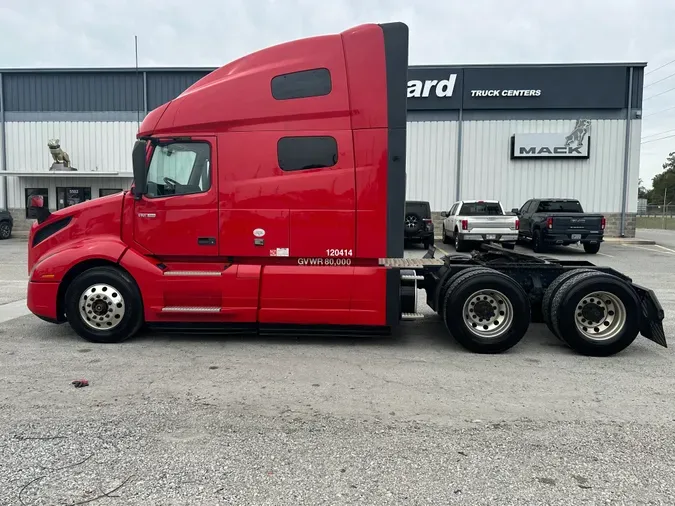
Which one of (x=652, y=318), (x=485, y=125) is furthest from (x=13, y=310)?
(x=485, y=125)

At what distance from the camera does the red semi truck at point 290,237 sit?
5582 mm

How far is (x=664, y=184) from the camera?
99562 millimetres

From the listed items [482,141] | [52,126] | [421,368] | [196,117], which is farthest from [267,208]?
[52,126]

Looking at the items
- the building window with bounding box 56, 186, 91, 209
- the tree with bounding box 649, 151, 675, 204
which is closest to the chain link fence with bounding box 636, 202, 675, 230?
the building window with bounding box 56, 186, 91, 209

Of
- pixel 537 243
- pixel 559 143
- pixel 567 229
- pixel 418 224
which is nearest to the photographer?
pixel 567 229

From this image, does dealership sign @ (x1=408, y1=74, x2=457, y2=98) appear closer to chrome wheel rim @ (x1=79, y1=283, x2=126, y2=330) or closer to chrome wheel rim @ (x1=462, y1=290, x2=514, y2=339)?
chrome wheel rim @ (x1=462, y1=290, x2=514, y2=339)

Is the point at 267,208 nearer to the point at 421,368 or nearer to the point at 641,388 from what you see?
the point at 421,368

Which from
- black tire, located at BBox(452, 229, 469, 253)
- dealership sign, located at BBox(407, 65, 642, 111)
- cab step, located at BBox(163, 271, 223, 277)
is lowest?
black tire, located at BBox(452, 229, 469, 253)

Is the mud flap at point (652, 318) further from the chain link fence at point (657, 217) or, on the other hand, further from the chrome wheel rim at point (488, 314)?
the chain link fence at point (657, 217)

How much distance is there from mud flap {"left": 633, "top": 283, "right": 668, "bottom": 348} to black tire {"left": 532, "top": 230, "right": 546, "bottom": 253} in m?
12.1

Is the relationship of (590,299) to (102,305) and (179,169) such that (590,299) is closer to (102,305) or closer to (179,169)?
(179,169)

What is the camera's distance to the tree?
9590 centimetres

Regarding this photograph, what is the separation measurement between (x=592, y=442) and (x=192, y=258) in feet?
15.0

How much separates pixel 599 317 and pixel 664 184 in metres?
114
